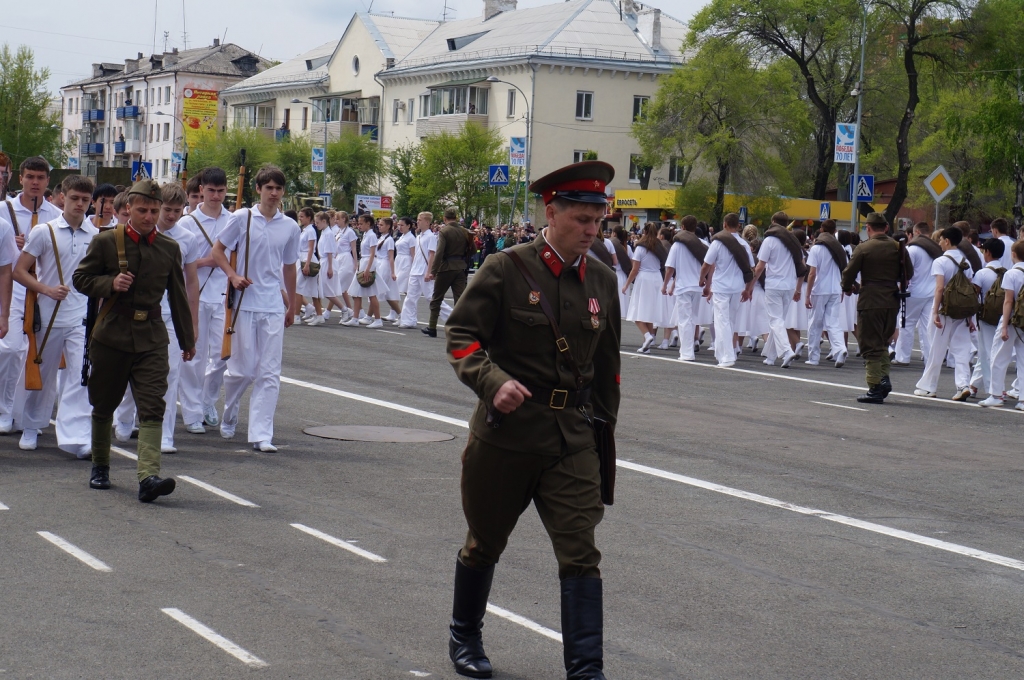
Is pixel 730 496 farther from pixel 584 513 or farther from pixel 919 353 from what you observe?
pixel 919 353

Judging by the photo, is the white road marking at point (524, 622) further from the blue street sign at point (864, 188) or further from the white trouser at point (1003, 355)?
the blue street sign at point (864, 188)

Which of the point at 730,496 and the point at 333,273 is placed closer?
the point at 730,496

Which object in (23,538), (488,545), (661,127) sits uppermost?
(661,127)

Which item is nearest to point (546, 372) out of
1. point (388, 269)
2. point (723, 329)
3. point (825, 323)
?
point (723, 329)

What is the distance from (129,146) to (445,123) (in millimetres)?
58465

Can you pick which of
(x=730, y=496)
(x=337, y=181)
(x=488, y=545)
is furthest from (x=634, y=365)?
(x=337, y=181)

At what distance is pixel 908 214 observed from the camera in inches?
3327

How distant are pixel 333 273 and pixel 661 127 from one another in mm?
40150

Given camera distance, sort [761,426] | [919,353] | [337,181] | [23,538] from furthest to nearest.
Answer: [337,181] → [919,353] → [761,426] → [23,538]

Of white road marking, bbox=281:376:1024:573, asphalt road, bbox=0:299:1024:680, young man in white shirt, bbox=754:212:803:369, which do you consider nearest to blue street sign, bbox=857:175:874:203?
young man in white shirt, bbox=754:212:803:369

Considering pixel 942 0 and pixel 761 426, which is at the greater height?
pixel 942 0

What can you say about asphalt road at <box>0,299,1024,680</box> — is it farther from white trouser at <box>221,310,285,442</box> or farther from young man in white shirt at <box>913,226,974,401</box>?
young man in white shirt at <box>913,226,974,401</box>

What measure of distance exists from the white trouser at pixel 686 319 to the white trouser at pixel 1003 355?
202 inches

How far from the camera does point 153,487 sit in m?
8.02
